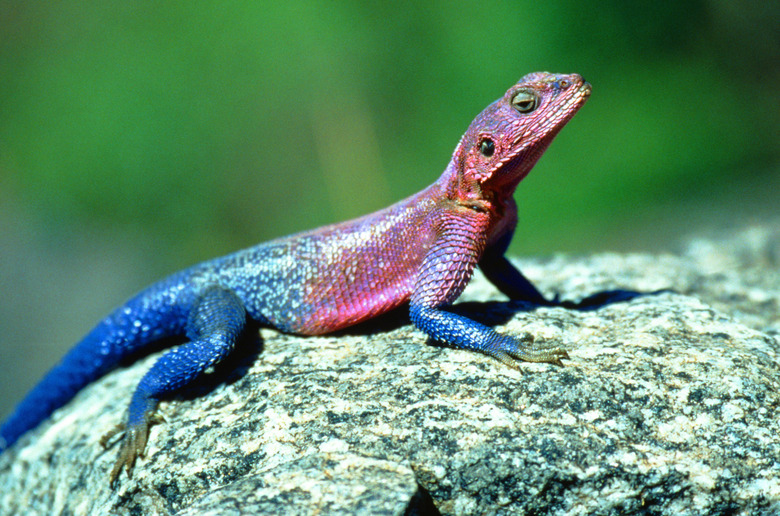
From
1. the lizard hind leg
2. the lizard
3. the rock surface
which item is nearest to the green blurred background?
the lizard

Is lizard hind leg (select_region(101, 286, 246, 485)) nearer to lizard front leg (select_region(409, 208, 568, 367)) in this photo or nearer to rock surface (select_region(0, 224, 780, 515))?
rock surface (select_region(0, 224, 780, 515))

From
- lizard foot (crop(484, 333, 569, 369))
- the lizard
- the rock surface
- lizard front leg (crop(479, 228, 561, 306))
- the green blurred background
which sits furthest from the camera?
the green blurred background

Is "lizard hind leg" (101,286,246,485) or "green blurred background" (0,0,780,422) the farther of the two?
"green blurred background" (0,0,780,422)

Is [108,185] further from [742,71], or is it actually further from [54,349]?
[742,71]

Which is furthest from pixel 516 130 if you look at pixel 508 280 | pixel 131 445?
pixel 131 445

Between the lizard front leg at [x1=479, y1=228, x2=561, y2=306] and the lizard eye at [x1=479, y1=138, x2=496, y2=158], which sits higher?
the lizard eye at [x1=479, y1=138, x2=496, y2=158]

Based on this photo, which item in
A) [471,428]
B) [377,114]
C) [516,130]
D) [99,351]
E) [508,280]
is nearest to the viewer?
[471,428]

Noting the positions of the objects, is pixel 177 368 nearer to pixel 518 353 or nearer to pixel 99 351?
pixel 99 351
